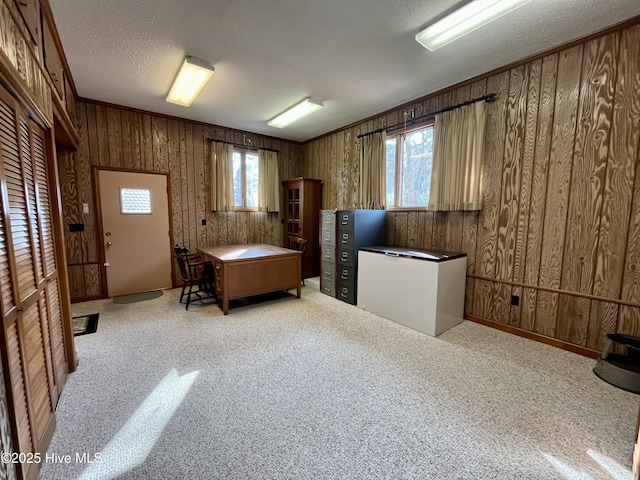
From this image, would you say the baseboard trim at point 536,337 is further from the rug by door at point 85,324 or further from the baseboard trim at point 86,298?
the baseboard trim at point 86,298

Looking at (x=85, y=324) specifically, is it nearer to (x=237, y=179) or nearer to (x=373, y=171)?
(x=237, y=179)

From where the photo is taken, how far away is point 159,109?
4082mm

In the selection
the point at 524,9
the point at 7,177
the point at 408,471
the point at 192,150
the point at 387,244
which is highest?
the point at 524,9

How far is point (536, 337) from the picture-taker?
275cm

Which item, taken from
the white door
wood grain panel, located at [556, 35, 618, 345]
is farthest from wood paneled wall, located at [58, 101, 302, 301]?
wood grain panel, located at [556, 35, 618, 345]

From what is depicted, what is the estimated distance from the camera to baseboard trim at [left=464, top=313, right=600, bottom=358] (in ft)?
8.09

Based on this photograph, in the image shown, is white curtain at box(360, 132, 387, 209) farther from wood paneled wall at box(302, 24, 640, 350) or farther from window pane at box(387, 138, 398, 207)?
wood paneled wall at box(302, 24, 640, 350)

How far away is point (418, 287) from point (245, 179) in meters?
3.77

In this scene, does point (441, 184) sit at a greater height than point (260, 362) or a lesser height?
greater

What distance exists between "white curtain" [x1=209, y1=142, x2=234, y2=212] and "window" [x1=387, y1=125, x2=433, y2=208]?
284cm

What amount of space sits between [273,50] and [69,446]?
3.33 m

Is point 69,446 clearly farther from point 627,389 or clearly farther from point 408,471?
point 627,389

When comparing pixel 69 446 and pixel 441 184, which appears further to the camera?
pixel 441 184

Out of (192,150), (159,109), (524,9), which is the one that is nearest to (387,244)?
(524,9)
